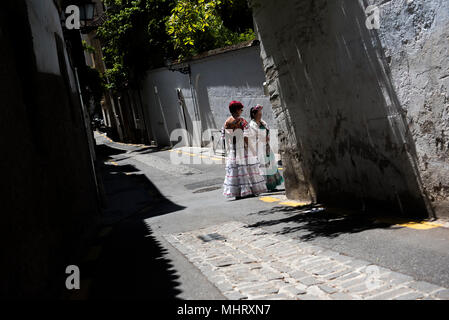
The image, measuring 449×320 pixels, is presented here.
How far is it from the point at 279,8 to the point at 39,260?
17.9 ft

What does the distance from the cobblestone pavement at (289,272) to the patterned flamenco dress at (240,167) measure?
3.65 meters

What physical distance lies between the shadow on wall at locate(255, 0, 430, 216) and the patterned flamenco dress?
5.68 feet

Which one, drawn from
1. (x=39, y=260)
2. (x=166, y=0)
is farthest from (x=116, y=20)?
(x=39, y=260)

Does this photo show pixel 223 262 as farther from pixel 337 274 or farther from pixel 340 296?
pixel 340 296

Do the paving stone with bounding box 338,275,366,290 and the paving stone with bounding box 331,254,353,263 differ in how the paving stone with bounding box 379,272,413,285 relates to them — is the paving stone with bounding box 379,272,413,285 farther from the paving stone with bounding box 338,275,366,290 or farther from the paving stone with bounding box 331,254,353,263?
the paving stone with bounding box 331,254,353,263

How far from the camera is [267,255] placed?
6180mm

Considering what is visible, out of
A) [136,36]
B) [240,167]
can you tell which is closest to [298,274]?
[240,167]

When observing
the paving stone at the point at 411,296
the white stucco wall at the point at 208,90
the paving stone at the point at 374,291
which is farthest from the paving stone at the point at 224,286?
the white stucco wall at the point at 208,90

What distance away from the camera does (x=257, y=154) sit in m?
11.4

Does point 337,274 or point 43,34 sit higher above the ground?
point 43,34

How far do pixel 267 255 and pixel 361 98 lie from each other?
2533mm

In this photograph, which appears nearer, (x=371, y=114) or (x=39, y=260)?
(x=39, y=260)

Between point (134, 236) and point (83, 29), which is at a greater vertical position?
point (83, 29)

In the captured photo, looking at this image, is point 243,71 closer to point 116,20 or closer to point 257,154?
point 257,154
